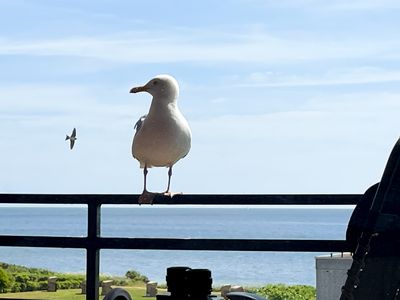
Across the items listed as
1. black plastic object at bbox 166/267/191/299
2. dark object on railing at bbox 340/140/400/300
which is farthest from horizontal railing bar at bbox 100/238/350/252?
dark object on railing at bbox 340/140/400/300

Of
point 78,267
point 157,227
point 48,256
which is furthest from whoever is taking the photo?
point 157,227

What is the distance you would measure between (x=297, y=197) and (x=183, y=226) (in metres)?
134

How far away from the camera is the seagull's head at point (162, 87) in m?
4.82

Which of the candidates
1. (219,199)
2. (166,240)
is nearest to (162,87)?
(219,199)

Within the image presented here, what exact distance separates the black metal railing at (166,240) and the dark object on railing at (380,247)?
1.29 metres

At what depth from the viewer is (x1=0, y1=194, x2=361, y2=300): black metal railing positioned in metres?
3.65

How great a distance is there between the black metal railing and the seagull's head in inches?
30.6

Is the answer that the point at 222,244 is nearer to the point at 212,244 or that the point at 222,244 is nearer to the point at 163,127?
the point at 212,244

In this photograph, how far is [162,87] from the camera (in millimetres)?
4855

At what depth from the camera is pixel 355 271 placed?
198 centimetres

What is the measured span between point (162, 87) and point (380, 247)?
2922 millimetres

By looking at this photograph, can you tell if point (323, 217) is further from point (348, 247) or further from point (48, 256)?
point (348, 247)

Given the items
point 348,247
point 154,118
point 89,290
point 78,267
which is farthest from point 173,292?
point 78,267

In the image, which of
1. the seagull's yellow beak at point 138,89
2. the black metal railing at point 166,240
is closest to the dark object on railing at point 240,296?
the black metal railing at point 166,240
